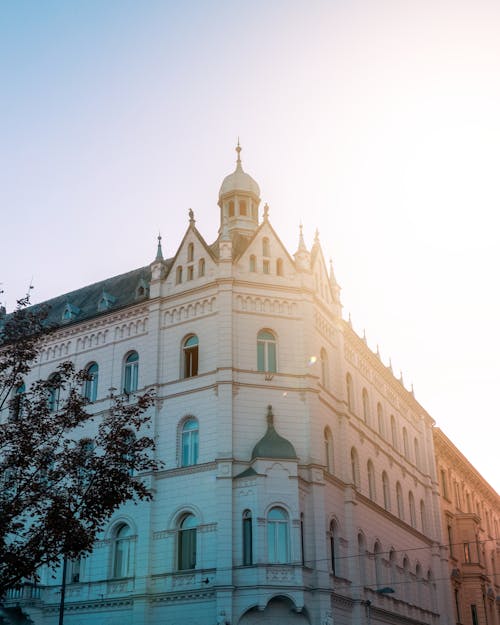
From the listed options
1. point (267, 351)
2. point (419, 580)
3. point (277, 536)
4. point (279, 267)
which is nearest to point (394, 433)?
point (419, 580)

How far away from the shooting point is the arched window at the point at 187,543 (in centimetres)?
3850

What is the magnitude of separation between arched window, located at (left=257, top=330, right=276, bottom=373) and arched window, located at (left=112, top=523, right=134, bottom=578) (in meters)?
10.5

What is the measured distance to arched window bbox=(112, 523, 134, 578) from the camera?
40188 millimetres

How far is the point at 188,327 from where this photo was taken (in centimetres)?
4375

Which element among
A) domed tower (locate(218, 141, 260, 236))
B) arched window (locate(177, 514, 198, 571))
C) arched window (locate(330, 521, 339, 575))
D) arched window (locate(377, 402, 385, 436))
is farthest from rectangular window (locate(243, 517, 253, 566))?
domed tower (locate(218, 141, 260, 236))

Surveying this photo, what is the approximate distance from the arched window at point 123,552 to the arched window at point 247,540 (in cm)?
614


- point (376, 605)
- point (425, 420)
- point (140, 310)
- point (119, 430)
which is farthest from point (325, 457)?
point (425, 420)

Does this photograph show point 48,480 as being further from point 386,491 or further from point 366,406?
point 386,491

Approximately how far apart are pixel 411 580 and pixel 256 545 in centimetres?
1946

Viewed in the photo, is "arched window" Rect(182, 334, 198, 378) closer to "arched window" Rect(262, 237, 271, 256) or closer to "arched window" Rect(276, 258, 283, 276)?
"arched window" Rect(276, 258, 283, 276)

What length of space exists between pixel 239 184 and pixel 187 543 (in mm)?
23078

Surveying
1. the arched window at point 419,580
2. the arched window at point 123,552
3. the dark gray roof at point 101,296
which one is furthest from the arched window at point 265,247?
the arched window at point 419,580

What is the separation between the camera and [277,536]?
124ft

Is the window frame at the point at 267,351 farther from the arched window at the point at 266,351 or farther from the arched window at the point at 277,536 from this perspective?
the arched window at the point at 277,536
